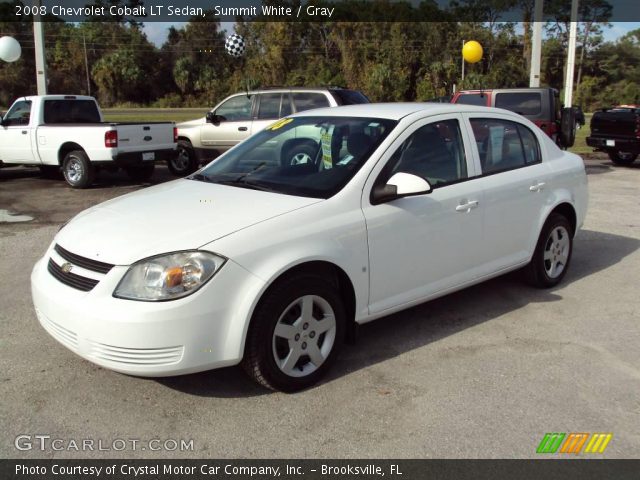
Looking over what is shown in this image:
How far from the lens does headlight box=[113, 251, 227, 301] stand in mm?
3225

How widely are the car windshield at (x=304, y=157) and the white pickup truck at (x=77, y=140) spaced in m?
7.13

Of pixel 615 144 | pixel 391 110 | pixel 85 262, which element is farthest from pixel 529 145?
pixel 615 144

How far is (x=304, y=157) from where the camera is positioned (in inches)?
173

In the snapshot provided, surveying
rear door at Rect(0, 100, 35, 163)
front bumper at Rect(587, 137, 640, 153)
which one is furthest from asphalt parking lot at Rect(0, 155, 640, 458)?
front bumper at Rect(587, 137, 640, 153)

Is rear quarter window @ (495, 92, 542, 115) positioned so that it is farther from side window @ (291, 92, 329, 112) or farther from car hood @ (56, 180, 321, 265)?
car hood @ (56, 180, 321, 265)

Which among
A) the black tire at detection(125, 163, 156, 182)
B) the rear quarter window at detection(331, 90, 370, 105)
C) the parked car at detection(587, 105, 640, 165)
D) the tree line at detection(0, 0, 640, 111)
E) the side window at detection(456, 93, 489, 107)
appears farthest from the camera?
the tree line at detection(0, 0, 640, 111)

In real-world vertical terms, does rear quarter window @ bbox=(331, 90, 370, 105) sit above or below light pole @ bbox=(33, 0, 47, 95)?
below

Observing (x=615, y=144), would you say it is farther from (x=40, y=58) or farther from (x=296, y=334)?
(x=40, y=58)

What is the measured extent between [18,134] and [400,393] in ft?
36.6

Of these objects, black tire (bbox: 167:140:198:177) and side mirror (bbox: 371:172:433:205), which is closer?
side mirror (bbox: 371:172:433:205)

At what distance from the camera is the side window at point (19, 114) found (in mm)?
12289

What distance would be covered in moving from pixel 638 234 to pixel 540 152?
Result: 3327 mm

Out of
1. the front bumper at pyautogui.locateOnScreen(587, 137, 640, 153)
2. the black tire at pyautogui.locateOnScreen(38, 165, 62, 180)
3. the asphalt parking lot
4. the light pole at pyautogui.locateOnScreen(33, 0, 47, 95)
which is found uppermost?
the light pole at pyautogui.locateOnScreen(33, 0, 47, 95)
